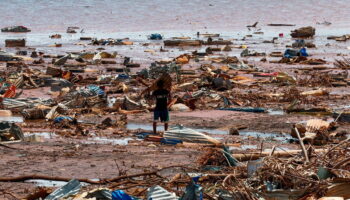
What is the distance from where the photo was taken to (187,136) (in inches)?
507

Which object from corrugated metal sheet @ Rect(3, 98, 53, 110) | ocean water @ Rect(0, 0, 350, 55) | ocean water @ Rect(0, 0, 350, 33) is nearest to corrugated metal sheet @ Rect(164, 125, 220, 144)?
corrugated metal sheet @ Rect(3, 98, 53, 110)

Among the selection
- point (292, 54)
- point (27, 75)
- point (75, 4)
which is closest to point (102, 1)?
point (75, 4)

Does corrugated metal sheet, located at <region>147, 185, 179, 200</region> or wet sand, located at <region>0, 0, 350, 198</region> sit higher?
corrugated metal sheet, located at <region>147, 185, 179, 200</region>

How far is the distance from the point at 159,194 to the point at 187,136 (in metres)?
5.25

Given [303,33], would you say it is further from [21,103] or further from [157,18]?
[21,103]

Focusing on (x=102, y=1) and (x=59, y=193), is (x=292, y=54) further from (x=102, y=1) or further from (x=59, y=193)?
(x=102, y=1)

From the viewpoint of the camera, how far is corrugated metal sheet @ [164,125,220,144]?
41.7ft

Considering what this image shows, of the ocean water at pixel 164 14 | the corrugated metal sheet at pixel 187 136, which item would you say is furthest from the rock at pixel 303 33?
the corrugated metal sheet at pixel 187 136

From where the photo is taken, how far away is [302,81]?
72.8ft

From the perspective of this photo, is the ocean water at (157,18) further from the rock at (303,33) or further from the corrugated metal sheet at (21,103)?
the corrugated metal sheet at (21,103)

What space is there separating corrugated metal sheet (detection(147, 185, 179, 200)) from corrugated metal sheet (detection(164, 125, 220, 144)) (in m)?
4.90

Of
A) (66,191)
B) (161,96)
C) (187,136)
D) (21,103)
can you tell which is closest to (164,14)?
(21,103)

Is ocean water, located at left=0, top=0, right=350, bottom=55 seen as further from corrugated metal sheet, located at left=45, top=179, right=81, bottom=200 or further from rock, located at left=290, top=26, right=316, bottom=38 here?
corrugated metal sheet, located at left=45, top=179, right=81, bottom=200

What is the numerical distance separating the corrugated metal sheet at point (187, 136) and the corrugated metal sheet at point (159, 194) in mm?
4898
